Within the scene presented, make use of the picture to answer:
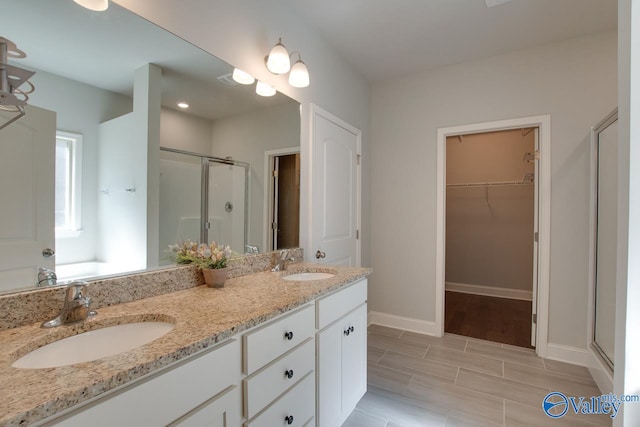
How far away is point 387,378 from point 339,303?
1.03m

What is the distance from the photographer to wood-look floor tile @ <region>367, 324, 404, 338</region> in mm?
3016

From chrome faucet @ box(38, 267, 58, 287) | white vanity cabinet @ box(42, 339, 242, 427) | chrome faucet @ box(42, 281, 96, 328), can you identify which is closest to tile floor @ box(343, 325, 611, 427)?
white vanity cabinet @ box(42, 339, 242, 427)

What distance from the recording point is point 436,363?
242cm

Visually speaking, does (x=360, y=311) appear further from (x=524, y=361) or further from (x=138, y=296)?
(x=524, y=361)

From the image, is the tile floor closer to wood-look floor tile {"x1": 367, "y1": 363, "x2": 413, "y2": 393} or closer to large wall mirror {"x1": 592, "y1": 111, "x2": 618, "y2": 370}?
wood-look floor tile {"x1": 367, "y1": 363, "x2": 413, "y2": 393}

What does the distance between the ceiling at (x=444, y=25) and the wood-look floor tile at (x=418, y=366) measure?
2.49 m

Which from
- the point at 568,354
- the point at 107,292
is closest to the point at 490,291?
the point at 568,354

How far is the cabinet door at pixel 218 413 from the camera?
2.68 ft

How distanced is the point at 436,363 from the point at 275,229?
5.64 feet

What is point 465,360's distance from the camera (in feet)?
8.09

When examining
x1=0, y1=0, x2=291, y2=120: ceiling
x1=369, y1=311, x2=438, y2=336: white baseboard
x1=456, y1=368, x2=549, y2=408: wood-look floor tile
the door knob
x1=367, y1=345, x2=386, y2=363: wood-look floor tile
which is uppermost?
x1=0, y1=0, x2=291, y2=120: ceiling

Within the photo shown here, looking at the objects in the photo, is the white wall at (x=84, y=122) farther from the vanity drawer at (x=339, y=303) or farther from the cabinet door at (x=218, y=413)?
the vanity drawer at (x=339, y=303)

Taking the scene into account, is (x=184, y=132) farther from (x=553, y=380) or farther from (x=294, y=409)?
(x=553, y=380)

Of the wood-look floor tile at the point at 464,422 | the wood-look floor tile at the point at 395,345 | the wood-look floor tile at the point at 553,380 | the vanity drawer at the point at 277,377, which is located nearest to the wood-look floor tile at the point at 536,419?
the wood-look floor tile at the point at 464,422
